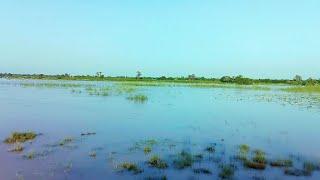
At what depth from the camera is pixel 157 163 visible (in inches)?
431

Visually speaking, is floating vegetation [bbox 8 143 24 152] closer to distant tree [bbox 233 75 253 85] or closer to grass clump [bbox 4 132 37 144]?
grass clump [bbox 4 132 37 144]

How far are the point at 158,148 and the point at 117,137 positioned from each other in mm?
2722

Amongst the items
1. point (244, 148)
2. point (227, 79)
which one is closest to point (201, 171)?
point (244, 148)

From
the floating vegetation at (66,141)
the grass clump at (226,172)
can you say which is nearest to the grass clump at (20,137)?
the floating vegetation at (66,141)

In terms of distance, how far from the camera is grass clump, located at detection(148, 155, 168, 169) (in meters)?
10.7

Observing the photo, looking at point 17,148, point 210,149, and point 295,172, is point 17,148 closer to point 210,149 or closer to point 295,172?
point 210,149

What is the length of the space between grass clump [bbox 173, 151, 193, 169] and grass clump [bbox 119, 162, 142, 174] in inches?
44.8

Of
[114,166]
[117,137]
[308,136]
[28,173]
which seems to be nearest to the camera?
[28,173]

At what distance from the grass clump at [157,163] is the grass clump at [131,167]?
541 mm

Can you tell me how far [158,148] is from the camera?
13.3 meters

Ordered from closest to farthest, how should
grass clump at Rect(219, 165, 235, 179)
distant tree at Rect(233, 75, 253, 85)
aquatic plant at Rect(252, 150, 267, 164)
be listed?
1. grass clump at Rect(219, 165, 235, 179)
2. aquatic plant at Rect(252, 150, 267, 164)
3. distant tree at Rect(233, 75, 253, 85)

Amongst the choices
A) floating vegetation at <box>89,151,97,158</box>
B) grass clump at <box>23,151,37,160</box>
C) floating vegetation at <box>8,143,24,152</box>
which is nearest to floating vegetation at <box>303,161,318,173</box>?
floating vegetation at <box>89,151,97,158</box>

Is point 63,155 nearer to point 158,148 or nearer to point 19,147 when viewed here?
point 19,147

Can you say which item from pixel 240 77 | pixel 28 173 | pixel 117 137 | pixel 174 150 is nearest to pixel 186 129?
pixel 117 137
